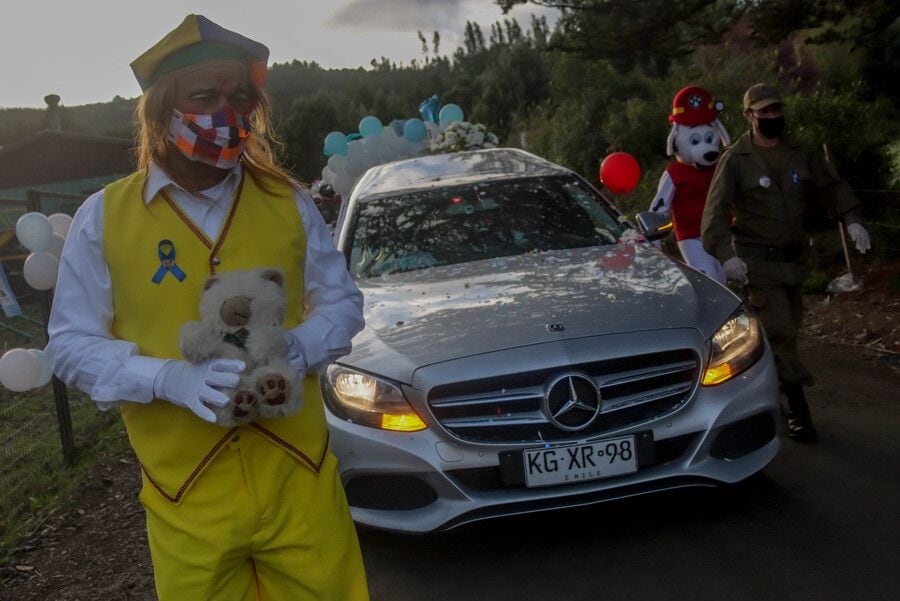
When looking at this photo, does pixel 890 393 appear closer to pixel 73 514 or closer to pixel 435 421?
pixel 435 421

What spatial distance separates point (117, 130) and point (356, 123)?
21238mm

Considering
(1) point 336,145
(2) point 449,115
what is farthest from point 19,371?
(1) point 336,145

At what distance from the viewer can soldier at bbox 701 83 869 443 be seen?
6102mm

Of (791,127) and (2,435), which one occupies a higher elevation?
(791,127)

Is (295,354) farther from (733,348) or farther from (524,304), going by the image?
(733,348)

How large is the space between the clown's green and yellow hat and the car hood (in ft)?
6.32

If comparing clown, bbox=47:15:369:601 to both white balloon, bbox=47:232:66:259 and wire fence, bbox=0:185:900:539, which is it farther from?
wire fence, bbox=0:185:900:539

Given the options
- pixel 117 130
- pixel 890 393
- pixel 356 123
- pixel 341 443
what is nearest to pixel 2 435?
pixel 341 443

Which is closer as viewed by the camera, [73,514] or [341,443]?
[341,443]

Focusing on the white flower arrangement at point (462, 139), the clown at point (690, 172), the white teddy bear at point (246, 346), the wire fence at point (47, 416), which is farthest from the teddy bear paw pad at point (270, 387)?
the white flower arrangement at point (462, 139)

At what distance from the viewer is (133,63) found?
9.25 feet

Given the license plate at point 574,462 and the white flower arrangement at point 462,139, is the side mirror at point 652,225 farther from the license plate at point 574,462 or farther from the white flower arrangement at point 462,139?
the white flower arrangement at point 462,139

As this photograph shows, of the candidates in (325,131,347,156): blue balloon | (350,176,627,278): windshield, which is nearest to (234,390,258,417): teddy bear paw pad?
(350,176,627,278): windshield

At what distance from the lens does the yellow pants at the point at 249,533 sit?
2.58 metres
